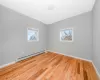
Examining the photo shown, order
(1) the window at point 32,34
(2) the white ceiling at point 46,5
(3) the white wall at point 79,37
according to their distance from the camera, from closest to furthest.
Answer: (2) the white ceiling at point 46,5 < (3) the white wall at point 79,37 < (1) the window at point 32,34

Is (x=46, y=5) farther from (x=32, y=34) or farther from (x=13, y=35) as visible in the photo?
(x=32, y=34)

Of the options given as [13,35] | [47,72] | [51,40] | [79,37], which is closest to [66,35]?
[79,37]

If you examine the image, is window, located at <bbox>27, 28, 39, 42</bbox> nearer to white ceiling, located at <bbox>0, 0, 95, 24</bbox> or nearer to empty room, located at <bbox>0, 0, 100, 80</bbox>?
empty room, located at <bbox>0, 0, 100, 80</bbox>

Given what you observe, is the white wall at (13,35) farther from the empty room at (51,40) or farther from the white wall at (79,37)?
the white wall at (79,37)

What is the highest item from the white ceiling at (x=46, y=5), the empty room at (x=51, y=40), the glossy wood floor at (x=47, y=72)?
the white ceiling at (x=46, y=5)

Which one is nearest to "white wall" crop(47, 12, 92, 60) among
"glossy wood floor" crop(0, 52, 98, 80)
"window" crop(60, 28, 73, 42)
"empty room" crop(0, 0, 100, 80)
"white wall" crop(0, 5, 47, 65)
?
"empty room" crop(0, 0, 100, 80)

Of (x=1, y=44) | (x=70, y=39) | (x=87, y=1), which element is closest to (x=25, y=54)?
(x=1, y=44)

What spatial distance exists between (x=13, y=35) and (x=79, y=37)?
324 centimetres

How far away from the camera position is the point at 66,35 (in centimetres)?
391

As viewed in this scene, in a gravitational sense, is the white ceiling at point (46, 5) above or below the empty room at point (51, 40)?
above

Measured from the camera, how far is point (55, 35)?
4578 mm

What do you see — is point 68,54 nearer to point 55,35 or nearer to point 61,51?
point 61,51

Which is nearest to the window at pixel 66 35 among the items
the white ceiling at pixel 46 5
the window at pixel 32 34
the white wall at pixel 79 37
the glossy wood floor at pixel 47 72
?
the white wall at pixel 79 37

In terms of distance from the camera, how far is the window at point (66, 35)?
12.1 feet
